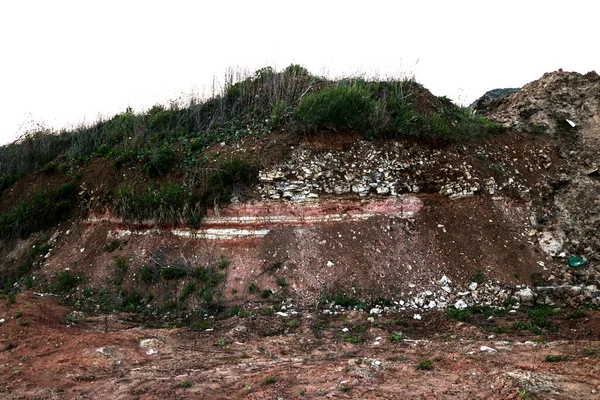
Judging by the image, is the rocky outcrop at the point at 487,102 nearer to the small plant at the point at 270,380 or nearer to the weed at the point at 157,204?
the weed at the point at 157,204

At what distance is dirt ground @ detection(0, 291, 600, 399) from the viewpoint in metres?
4.97

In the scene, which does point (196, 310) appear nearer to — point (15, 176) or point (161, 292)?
point (161, 292)

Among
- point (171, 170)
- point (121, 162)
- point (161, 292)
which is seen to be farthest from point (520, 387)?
point (121, 162)

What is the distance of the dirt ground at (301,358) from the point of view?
16.3 ft

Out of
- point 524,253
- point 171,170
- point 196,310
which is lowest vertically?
point 196,310

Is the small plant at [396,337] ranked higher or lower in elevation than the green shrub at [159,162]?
lower

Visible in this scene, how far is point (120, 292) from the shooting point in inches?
400

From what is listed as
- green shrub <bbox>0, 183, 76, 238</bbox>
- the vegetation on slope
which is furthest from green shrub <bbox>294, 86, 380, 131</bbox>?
green shrub <bbox>0, 183, 76, 238</bbox>

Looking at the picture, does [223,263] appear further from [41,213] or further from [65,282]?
[41,213]

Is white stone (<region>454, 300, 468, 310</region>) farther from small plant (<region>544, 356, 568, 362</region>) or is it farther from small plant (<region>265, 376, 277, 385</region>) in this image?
small plant (<region>265, 376, 277, 385</region>)

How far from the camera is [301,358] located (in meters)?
6.40

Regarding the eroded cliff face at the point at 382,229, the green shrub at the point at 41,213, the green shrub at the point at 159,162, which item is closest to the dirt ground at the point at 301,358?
the eroded cliff face at the point at 382,229

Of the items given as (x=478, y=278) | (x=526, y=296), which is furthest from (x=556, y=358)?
(x=478, y=278)

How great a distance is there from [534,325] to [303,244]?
5029mm
